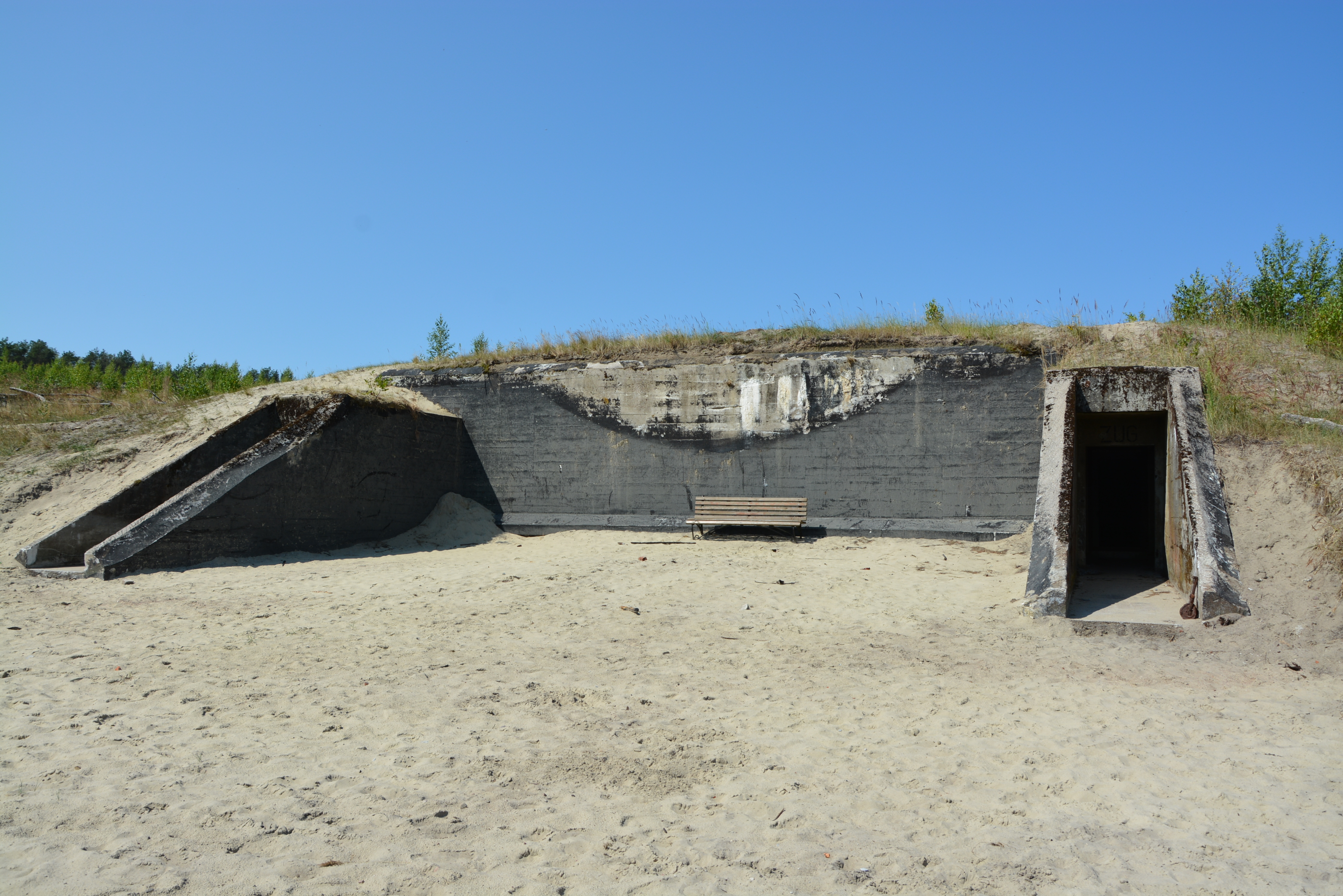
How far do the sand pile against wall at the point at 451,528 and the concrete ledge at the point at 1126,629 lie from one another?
8.58m

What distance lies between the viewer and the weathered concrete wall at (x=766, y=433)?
11398 millimetres

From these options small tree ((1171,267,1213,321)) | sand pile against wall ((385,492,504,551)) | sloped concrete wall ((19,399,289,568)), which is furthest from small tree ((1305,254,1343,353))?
sloped concrete wall ((19,399,289,568))

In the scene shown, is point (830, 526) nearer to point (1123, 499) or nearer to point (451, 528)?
point (1123, 499)

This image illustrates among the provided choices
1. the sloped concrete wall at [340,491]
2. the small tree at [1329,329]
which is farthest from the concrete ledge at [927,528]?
the sloped concrete wall at [340,491]

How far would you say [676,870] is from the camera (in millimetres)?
2963

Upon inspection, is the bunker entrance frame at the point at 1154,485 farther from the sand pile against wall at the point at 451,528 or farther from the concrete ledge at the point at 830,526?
the sand pile against wall at the point at 451,528

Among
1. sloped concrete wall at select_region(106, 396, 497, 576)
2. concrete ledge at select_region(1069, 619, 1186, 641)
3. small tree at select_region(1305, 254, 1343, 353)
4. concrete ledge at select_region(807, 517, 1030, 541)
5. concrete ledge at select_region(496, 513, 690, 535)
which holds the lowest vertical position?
concrete ledge at select_region(1069, 619, 1186, 641)

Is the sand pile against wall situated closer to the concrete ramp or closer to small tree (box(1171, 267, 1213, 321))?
the concrete ramp

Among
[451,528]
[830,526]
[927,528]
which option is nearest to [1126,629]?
[927,528]

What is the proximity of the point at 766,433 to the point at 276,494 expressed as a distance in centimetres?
678

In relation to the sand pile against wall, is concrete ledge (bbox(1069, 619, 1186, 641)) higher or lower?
lower

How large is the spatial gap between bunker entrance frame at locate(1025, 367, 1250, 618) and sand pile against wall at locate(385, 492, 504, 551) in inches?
311

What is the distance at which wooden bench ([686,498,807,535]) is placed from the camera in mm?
11812

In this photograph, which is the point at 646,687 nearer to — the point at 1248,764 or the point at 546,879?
the point at 546,879
